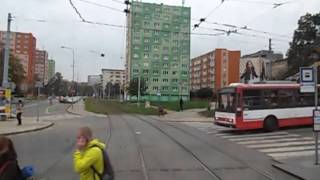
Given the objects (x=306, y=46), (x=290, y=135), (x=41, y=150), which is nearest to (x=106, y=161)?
(x=41, y=150)

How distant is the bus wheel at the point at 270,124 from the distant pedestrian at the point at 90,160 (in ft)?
71.6

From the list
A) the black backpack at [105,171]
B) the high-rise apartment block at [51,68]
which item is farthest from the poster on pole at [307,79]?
the high-rise apartment block at [51,68]

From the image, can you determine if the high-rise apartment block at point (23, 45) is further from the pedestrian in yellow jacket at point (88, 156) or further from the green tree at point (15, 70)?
the pedestrian in yellow jacket at point (88, 156)

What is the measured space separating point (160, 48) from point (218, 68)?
217 feet

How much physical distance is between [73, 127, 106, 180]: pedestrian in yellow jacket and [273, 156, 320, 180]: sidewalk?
24.8 feet

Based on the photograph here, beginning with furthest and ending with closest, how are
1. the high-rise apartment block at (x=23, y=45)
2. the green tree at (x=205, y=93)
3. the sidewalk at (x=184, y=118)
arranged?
the green tree at (x=205, y=93), the high-rise apartment block at (x=23, y=45), the sidewalk at (x=184, y=118)

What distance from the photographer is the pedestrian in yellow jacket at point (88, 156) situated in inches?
231

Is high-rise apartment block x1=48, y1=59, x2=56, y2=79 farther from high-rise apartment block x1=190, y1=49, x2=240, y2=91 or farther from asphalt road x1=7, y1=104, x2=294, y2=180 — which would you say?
asphalt road x1=7, y1=104, x2=294, y2=180

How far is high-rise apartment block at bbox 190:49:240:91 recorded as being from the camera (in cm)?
14885

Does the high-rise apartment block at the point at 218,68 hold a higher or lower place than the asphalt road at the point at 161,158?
higher

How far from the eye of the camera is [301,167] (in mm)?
14211

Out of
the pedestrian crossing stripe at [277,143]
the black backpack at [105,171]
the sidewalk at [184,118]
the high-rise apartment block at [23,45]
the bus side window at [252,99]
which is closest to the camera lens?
the black backpack at [105,171]

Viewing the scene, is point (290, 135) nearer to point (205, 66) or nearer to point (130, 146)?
point (130, 146)

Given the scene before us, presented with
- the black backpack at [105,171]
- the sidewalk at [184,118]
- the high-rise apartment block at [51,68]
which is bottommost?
the sidewalk at [184,118]
